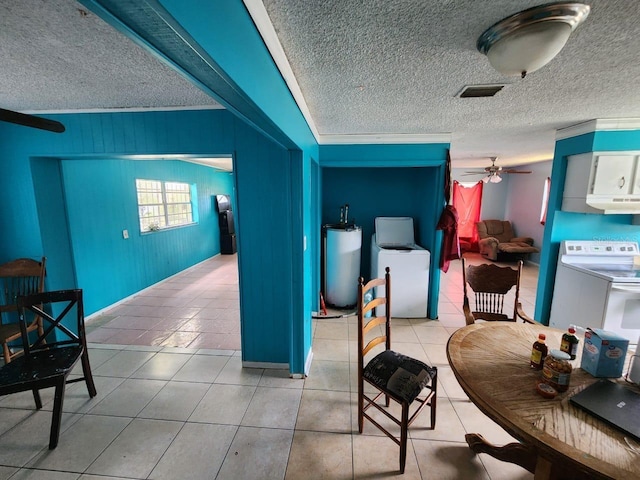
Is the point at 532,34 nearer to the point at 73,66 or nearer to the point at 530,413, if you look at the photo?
the point at 530,413

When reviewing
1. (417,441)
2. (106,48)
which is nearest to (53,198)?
(106,48)

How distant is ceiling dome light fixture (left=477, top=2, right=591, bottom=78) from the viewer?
0.97m

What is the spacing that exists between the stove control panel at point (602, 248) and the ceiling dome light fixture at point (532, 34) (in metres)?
2.56

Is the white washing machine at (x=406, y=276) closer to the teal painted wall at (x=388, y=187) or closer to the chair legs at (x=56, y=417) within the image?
the teal painted wall at (x=388, y=187)

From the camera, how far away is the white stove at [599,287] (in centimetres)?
241

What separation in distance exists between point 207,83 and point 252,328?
202 cm

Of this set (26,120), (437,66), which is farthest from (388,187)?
(26,120)

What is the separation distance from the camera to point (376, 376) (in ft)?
5.29

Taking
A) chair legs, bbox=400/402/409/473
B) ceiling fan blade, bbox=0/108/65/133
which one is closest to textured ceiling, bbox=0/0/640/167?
ceiling fan blade, bbox=0/108/65/133

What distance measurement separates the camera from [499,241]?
6422 millimetres

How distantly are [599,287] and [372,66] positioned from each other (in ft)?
9.39

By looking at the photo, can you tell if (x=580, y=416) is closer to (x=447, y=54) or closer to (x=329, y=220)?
(x=447, y=54)

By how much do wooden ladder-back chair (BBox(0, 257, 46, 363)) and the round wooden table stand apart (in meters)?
3.25

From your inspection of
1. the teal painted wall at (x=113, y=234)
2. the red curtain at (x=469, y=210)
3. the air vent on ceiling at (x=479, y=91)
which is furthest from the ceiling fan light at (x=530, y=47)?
the red curtain at (x=469, y=210)
